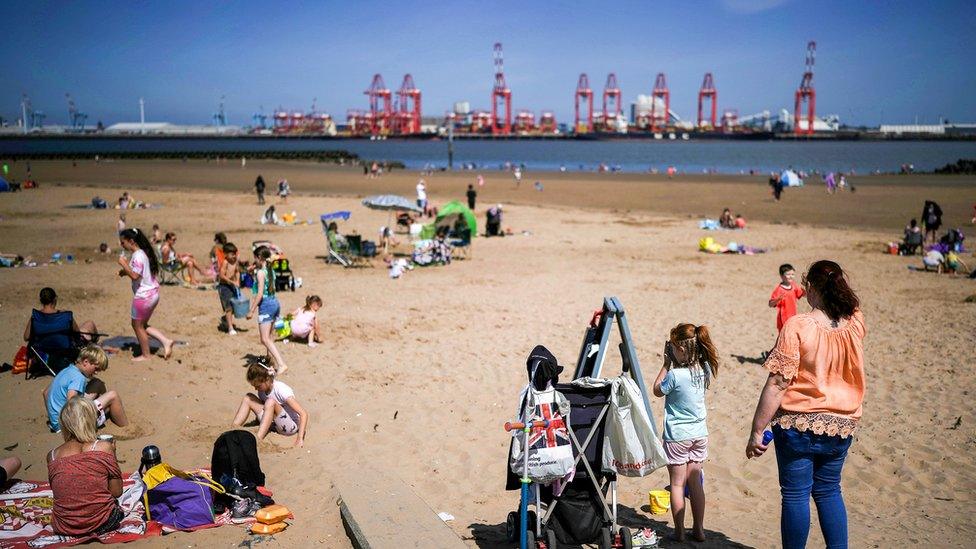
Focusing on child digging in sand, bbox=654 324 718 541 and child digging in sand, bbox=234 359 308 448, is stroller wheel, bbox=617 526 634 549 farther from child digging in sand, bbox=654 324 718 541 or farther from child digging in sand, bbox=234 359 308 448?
child digging in sand, bbox=234 359 308 448

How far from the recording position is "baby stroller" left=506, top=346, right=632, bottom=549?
180 inches

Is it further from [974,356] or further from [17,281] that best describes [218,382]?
[974,356]

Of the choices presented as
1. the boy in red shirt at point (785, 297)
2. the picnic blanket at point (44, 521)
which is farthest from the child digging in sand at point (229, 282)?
the boy in red shirt at point (785, 297)

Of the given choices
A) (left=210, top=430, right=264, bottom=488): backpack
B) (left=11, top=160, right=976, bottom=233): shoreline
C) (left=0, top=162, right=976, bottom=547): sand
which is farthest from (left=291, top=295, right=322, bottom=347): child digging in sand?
(left=11, top=160, right=976, bottom=233): shoreline

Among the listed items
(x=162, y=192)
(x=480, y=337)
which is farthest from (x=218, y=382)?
(x=162, y=192)

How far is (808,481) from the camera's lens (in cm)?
409

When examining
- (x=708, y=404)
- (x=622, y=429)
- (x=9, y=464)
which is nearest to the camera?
(x=622, y=429)

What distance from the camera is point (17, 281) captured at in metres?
14.6

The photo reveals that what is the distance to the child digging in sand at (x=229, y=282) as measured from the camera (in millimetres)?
10961

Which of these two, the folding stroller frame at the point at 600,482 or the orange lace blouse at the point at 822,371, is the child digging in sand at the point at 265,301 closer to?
the folding stroller frame at the point at 600,482

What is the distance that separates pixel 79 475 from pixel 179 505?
0.73 metres

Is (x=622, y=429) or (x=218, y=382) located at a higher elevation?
(x=622, y=429)

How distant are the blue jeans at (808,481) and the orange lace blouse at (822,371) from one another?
0.08m

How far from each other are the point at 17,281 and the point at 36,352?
7.41 meters
